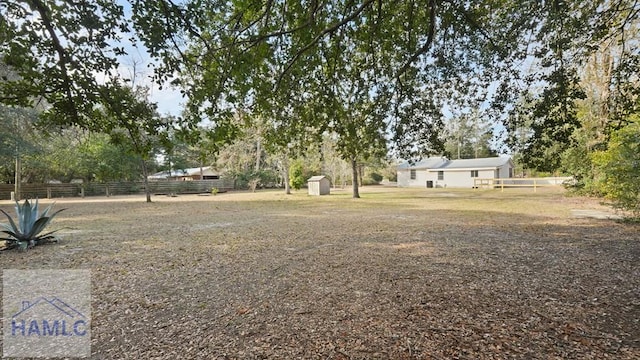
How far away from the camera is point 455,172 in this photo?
32906 millimetres

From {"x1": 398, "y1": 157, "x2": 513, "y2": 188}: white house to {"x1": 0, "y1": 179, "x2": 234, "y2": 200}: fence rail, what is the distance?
20.4 m

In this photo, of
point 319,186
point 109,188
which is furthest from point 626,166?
point 109,188

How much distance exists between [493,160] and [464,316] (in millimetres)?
33317

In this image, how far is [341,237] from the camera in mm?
7121

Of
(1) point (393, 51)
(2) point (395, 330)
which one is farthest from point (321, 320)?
(1) point (393, 51)

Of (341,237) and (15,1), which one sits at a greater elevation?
(15,1)

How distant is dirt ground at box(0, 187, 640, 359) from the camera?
254cm

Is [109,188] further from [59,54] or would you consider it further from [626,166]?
[626,166]

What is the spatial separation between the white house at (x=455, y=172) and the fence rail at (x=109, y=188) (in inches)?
803

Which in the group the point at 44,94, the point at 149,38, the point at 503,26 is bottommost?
the point at 44,94

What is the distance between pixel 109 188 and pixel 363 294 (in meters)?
29.5

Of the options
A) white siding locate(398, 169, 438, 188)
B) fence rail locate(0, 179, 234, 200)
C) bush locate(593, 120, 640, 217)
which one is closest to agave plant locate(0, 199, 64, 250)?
bush locate(593, 120, 640, 217)

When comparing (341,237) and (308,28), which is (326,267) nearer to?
(341,237)

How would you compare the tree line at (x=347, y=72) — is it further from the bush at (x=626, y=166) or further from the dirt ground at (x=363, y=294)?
the bush at (x=626, y=166)
